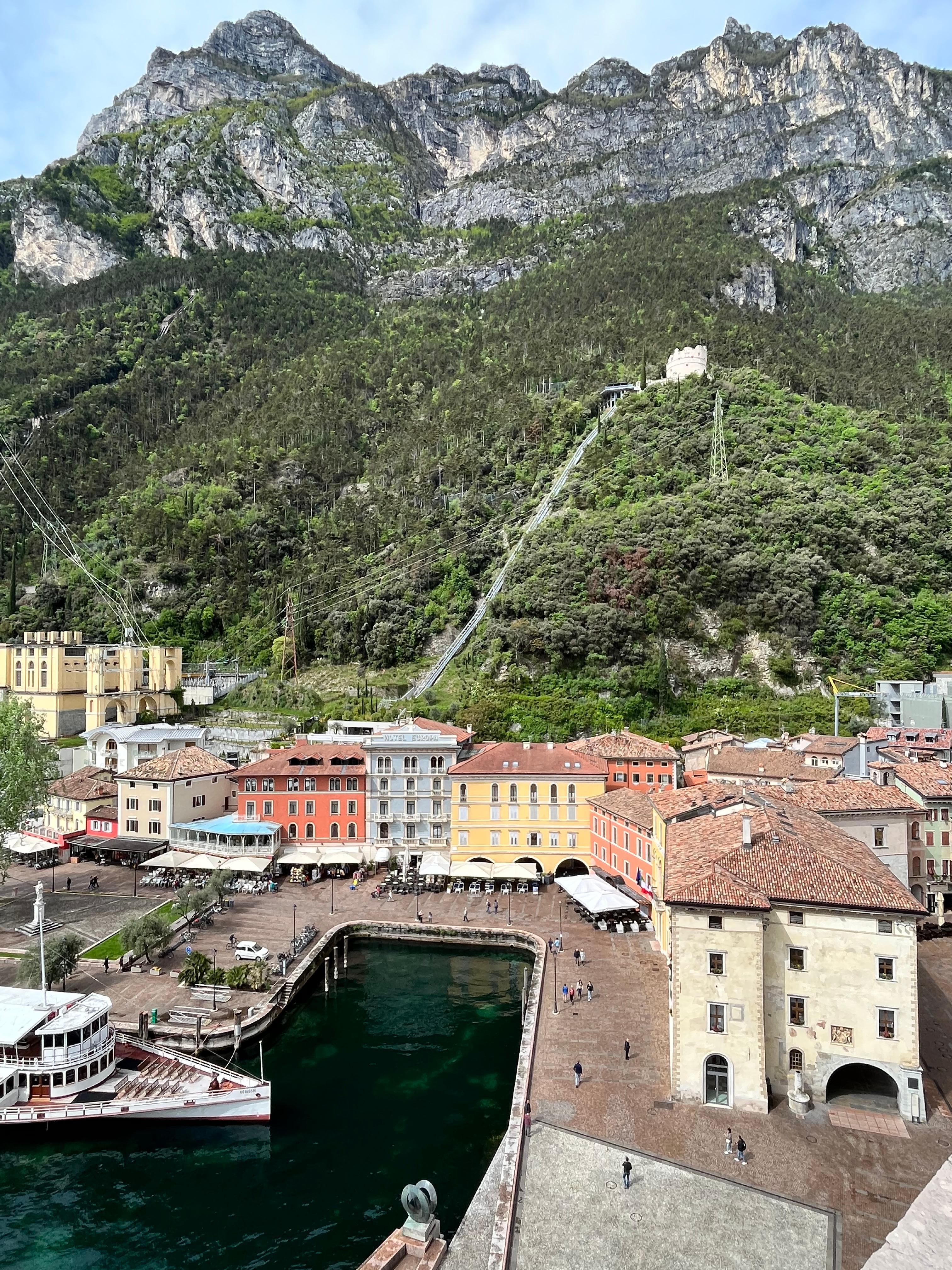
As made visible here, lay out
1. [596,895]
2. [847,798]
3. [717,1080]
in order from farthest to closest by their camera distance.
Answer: [596,895] < [847,798] < [717,1080]

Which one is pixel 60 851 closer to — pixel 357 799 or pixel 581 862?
pixel 357 799

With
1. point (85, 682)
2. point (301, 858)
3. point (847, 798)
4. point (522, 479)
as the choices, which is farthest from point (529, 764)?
point (522, 479)

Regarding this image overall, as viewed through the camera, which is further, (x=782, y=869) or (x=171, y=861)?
(x=171, y=861)

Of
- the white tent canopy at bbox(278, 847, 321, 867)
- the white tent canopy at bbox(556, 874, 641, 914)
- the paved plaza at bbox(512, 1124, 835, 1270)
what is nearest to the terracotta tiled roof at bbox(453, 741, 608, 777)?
the white tent canopy at bbox(556, 874, 641, 914)

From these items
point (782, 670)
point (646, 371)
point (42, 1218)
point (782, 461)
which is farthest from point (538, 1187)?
point (646, 371)

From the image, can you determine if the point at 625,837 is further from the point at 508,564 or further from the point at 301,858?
the point at 508,564

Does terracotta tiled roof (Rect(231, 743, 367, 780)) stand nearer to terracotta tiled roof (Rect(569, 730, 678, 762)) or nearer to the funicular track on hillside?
terracotta tiled roof (Rect(569, 730, 678, 762))

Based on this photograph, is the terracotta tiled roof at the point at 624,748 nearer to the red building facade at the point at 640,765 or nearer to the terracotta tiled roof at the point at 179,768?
the red building facade at the point at 640,765
